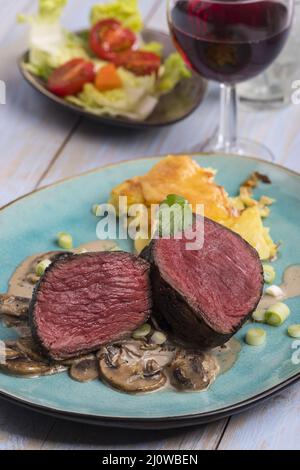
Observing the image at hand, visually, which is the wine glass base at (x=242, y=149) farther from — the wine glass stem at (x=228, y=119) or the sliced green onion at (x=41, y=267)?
the sliced green onion at (x=41, y=267)

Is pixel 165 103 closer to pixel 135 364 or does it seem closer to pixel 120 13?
pixel 120 13

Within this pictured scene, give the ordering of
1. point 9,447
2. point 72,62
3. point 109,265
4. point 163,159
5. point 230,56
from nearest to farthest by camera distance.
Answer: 1. point 9,447
2. point 109,265
3. point 163,159
4. point 230,56
5. point 72,62

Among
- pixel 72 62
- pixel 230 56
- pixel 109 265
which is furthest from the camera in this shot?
pixel 72 62

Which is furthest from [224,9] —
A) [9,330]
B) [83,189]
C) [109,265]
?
[9,330]

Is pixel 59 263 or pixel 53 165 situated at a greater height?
pixel 59 263

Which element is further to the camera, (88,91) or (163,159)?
(88,91)

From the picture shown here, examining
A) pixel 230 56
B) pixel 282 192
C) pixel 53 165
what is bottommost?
pixel 53 165

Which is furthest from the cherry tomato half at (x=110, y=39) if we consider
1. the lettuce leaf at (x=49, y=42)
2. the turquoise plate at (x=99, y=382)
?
the turquoise plate at (x=99, y=382)

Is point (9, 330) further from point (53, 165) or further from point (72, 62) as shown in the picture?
point (72, 62)
